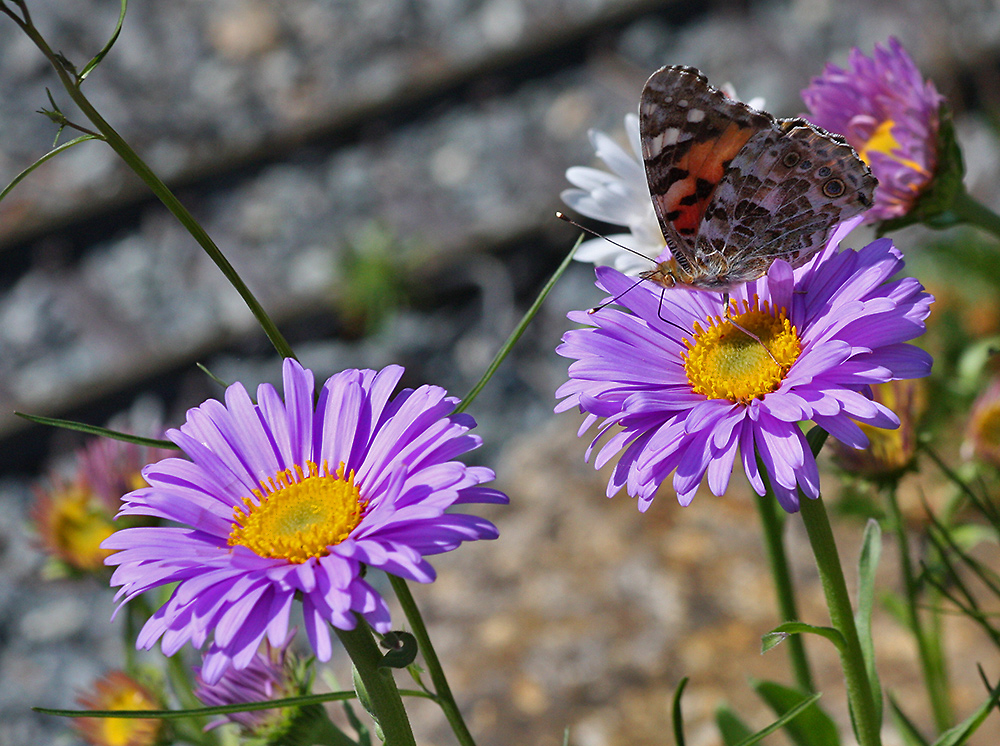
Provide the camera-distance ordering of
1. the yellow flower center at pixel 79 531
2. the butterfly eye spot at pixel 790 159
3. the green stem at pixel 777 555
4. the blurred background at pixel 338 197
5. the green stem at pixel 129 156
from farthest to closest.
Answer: the blurred background at pixel 338 197, the yellow flower center at pixel 79 531, the green stem at pixel 777 555, the butterfly eye spot at pixel 790 159, the green stem at pixel 129 156

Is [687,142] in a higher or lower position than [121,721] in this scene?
higher

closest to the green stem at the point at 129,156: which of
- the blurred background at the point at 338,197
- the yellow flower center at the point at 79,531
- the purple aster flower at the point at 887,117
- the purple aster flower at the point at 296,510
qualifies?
the purple aster flower at the point at 296,510

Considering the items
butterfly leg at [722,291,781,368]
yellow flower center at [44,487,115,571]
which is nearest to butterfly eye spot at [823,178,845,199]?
butterfly leg at [722,291,781,368]

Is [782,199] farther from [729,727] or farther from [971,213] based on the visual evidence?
[729,727]

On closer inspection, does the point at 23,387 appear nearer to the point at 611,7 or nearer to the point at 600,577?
the point at 600,577

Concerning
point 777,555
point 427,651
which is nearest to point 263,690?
point 427,651

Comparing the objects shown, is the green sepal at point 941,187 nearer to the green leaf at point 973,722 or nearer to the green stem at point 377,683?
the green leaf at point 973,722
